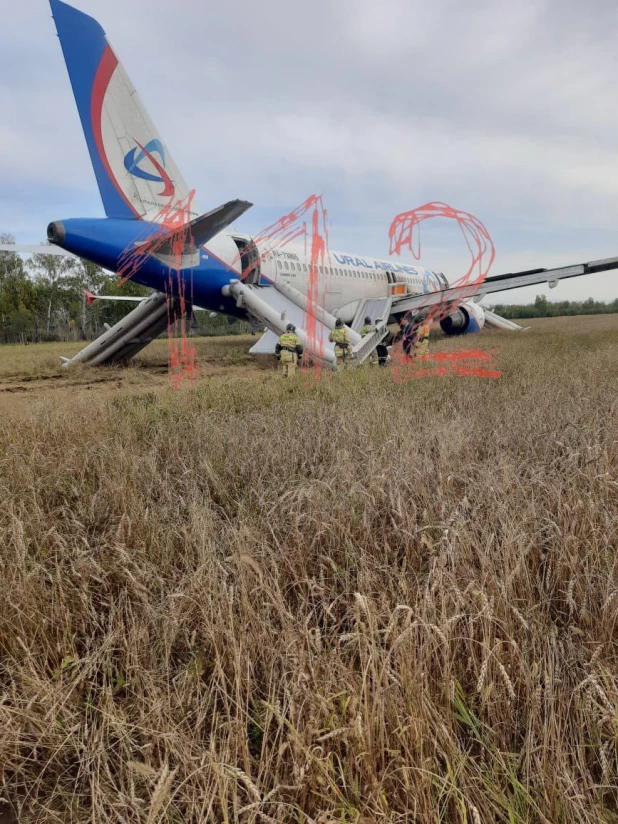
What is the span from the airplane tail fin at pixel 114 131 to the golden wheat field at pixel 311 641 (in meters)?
11.4

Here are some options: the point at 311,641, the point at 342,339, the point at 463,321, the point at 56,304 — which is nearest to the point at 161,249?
the point at 342,339

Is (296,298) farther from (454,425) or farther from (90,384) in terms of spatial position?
(454,425)

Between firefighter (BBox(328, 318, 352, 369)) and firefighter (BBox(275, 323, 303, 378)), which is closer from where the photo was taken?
firefighter (BBox(275, 323, 303, 378))

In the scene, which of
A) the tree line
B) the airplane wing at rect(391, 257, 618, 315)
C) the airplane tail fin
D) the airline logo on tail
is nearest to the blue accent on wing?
the airplane tail fin

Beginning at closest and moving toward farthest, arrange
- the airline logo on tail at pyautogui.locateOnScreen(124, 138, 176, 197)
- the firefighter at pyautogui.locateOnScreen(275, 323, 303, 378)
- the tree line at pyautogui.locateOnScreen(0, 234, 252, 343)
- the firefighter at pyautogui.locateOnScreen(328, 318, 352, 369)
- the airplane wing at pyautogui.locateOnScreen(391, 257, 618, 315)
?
the firefighter at pyautogui.locateOnScreen(275, 323, 303, 378) → the airline logo on tail at pyautogui.locateOnScreen(124, 138, 176, 197) → the firefighter at pyautogui.locateOnScreen(328, 318, 352, 369) → the airplane wing at pyautogui.locateOnScreen(391, 257, 618, 315) → the tree line at pyautogui.locateOnScreen(0, 234, 252, 343)

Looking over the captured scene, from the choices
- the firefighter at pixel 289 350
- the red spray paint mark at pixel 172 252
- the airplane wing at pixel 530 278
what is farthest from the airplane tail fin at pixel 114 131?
the airplane wing at pixel 530 278

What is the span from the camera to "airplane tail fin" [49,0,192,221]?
39.4 feet

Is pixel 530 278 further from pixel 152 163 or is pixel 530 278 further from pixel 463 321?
pixel 152 163

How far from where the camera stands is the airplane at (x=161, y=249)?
39.8 feet

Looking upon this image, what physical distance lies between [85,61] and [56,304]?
5065cm

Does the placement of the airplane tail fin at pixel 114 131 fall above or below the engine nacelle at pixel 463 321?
above

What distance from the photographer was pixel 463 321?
26.4 metres

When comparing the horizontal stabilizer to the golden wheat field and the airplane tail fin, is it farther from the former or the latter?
the golden wheat field

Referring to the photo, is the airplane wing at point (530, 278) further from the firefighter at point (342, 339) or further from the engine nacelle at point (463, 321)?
the engine nacelle at point (463, 321)
